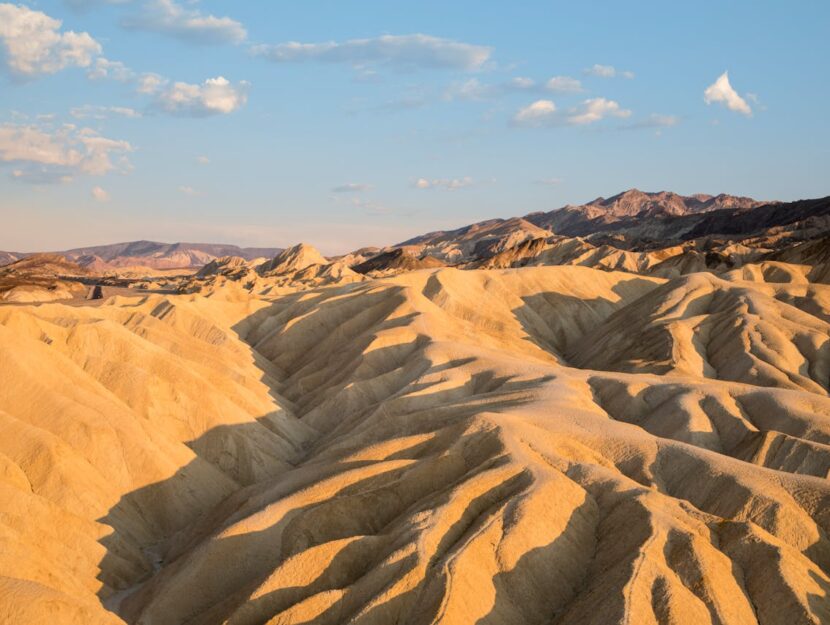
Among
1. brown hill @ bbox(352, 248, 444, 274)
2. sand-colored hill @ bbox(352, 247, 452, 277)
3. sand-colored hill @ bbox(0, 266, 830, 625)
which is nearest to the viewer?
sand-colored hill @ bbox(0, 266, 830, 625)

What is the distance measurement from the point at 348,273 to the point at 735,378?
10326 cm

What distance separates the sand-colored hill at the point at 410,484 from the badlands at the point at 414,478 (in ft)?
0.35

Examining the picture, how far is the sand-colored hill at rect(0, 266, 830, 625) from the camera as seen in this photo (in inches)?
872

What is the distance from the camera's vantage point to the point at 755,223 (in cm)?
17738

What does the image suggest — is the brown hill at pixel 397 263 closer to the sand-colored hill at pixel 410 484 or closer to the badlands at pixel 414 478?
the badlands at pixel 414 478

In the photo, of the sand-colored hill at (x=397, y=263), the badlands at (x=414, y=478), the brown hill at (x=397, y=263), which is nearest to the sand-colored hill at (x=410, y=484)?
the badlands at (x=414, y=478)

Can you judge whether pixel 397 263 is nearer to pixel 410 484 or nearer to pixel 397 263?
pixel 397 263

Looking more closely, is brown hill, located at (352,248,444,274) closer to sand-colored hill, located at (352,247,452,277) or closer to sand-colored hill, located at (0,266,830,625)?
sand-colored hill, located at (352,247,452,277)

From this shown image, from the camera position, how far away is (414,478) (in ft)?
95.4

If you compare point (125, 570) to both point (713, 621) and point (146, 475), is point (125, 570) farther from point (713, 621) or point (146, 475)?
point (713, 621)

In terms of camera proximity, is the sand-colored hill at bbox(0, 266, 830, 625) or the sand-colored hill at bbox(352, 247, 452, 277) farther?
the sand-colored hill at bbox(352, 247, 452, 277)

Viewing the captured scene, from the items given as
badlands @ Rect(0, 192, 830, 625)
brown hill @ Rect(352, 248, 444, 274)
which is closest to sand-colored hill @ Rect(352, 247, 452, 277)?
brown hill @ Rect(352, 248, 444, 274)

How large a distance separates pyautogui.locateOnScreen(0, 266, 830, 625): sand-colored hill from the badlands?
0.35 feet

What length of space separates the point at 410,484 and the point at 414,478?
0.29 m
